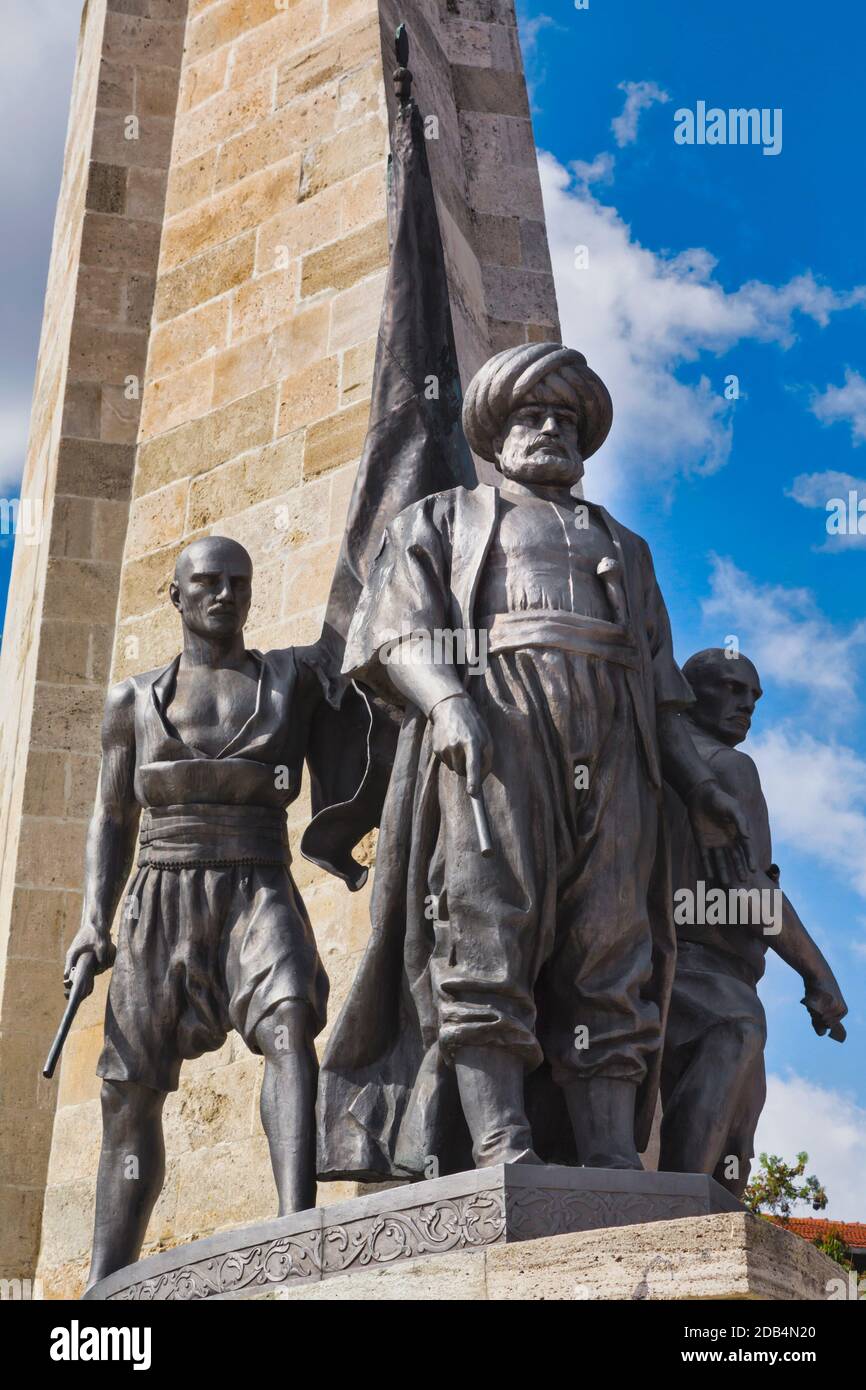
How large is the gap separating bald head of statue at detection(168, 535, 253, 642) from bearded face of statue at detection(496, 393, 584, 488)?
88 cm

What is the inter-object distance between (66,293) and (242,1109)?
187 inches

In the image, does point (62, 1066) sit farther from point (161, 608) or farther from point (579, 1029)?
point (579, 1029)

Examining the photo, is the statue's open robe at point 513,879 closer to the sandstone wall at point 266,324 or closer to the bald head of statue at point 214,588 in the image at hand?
the bald head of statue at point 214,588

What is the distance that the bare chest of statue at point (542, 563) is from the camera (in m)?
5.37

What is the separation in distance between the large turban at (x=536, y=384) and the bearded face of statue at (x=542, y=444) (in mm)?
28

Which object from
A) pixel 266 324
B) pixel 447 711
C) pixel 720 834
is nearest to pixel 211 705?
pixel 447 711

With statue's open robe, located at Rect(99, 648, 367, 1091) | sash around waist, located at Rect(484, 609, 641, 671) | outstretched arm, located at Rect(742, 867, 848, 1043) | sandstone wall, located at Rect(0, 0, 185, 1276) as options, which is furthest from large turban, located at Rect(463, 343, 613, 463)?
sandstone wall, located at Rect(0, 0, 185, 1276)

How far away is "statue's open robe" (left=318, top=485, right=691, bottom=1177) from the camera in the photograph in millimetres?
5031

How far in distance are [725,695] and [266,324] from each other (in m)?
3.85

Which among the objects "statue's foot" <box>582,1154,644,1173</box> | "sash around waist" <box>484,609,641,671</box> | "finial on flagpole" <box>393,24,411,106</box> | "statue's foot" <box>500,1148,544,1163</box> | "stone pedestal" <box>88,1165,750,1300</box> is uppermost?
"finial on flagpole" <box>393,24,411,106</box>

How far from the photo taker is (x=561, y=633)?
5285 millimetres

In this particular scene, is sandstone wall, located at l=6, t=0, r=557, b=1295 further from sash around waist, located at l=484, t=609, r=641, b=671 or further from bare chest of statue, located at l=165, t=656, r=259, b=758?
sash around waist, located at l=484, t=609, r=641, b=671
